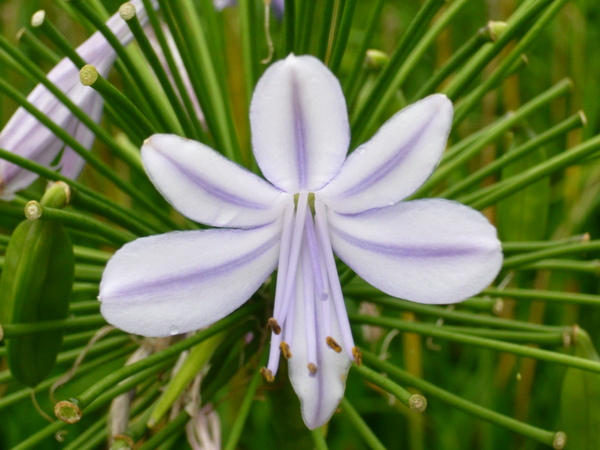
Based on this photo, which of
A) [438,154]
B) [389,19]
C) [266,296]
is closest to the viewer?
[438,154]

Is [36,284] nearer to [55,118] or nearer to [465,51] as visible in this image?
[55,118]

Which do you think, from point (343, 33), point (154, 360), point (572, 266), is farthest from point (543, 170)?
point (154, 360)

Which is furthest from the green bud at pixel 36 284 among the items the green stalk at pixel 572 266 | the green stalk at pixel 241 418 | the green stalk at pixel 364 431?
the green stalk at pixel 572 266

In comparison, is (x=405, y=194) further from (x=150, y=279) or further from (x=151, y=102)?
(x=151, y=102)

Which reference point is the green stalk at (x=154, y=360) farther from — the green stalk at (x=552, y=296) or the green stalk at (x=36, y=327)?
the green stalk at (x=552, y=296)

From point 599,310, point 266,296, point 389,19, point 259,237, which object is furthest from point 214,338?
point 389,19

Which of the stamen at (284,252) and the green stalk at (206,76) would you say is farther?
the green stalk at (206,76)
